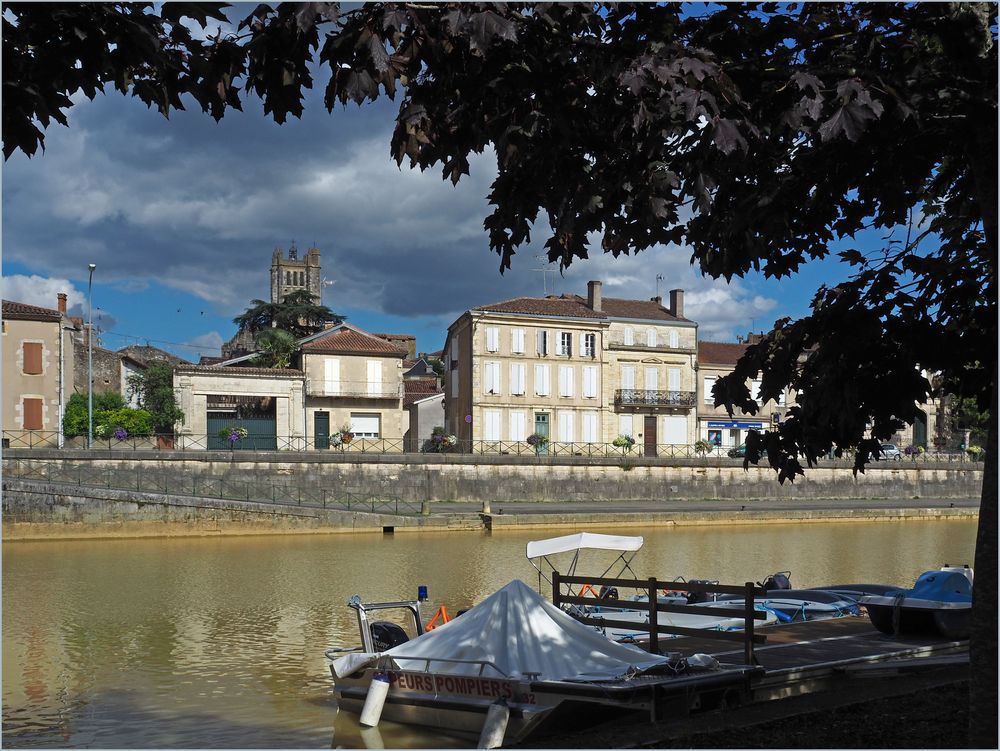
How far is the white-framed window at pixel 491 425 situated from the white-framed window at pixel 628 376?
7.76 m

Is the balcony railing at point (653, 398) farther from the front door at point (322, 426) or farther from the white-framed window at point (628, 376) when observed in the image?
the front door at point (322, 426)

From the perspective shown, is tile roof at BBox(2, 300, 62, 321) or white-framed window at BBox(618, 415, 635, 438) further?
white-framed window at BBox(618, 415, 635, 438)

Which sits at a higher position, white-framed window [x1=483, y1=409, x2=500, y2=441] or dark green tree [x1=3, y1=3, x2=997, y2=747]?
dark green tree [x1=3, y1=3, x2=997, y2=747]

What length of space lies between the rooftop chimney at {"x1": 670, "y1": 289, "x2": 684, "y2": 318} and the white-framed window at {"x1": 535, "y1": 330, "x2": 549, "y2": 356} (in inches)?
344

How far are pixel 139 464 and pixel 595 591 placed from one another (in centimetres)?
2428

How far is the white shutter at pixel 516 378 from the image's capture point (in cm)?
5156

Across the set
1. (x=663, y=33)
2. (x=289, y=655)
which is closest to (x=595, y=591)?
(x=289, y=655)

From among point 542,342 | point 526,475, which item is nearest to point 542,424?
point 542,342

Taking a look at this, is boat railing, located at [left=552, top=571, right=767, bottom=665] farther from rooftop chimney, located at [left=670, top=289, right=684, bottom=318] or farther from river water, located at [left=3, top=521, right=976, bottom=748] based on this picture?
rooftop chimney, located at [left=670, top=289, right=684, bottom=318]

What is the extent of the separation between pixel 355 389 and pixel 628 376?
15.1m

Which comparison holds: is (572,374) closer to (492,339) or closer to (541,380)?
(541,380)

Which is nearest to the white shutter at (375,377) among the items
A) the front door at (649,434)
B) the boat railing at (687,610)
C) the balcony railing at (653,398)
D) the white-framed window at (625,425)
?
the balcony railing at (653,398)

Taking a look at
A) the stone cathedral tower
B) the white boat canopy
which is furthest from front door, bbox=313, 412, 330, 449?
the stone cathedral tower

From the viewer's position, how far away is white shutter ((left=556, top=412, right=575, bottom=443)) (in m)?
52.2
